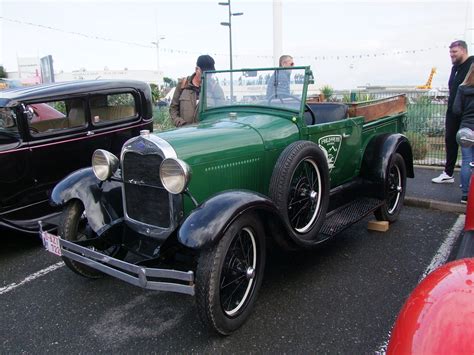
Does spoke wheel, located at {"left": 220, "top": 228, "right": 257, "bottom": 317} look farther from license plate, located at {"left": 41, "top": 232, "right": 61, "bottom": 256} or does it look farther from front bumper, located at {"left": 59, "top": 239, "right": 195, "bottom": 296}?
license plate, located at {"left": 41, "top": 232, "right": 61, "bottom": 256}

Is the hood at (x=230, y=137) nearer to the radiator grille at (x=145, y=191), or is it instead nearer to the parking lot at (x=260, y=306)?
the radiator grille at (x=145, y=191)

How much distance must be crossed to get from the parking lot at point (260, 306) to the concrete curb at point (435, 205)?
0.80 metres

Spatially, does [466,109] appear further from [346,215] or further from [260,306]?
[260,306]

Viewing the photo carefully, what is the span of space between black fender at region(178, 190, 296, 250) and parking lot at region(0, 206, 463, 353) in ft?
2.31

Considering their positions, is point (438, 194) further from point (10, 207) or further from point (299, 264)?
point (10, 207)

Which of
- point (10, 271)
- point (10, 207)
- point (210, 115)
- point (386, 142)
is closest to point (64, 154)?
point (10, 207)

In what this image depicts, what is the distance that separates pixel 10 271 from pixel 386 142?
394cm

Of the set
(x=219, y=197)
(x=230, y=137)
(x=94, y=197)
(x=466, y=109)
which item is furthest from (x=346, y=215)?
(x=94, y=197)

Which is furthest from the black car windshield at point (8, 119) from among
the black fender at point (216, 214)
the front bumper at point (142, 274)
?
the black fender at point (216, 214)

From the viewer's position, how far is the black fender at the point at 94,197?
10.5 ft

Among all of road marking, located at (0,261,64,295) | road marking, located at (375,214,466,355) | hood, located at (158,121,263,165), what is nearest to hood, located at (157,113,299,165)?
hood, located at (158,121,263,165)

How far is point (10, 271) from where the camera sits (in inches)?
148

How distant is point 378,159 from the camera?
170 inches

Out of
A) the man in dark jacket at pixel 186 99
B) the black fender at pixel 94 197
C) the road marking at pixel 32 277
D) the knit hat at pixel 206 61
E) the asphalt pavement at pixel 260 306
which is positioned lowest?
the road marking at pixel 32 277
